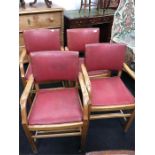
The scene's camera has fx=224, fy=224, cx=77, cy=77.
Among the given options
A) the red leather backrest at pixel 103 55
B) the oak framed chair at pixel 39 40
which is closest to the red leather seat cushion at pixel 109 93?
the red leather backrest at pixel 103 55

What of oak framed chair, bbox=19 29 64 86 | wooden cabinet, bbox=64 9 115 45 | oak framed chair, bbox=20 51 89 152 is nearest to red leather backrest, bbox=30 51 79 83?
oak framed chair, bbox=20 51 89 152

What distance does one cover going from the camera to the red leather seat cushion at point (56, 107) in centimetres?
156

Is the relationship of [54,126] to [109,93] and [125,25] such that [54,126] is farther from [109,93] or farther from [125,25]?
[125,25]

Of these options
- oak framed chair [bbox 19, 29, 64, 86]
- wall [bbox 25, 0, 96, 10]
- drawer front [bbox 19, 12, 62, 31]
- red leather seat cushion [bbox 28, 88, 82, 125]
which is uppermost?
wall [bbox 25, 0, 96, 10]

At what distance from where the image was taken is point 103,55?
1.92 meters

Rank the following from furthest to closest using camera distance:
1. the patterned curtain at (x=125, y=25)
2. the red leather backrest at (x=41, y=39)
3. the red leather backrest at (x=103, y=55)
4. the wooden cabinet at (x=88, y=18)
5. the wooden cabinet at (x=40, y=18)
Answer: the wooden cabinet at (x=88, y=18) → the wooden cabinet at (x=40, y=18) → the patterned curtain at (x=125, y=25) → the red leather backrest at (x=41, y=39) → the red leather backrest at (x=103, y=55)

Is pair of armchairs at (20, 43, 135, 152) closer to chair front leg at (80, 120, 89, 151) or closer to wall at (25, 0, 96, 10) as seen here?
chair front leg at (80, 120, 89, 151)

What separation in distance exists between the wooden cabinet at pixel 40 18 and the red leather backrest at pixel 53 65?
1212 millimetres

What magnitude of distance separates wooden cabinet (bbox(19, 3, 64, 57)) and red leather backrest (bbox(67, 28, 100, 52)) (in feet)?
2.71

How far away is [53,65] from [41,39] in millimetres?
529

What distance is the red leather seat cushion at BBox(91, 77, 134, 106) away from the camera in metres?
1.74

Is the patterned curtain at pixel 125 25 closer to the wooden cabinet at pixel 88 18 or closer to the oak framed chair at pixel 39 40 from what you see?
the wooden cabinet at pixel 88 18

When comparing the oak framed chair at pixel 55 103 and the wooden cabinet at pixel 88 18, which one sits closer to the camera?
the oak framed chair at pixel 55 103

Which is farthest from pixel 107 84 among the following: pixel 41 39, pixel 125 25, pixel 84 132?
pixel 125 25
